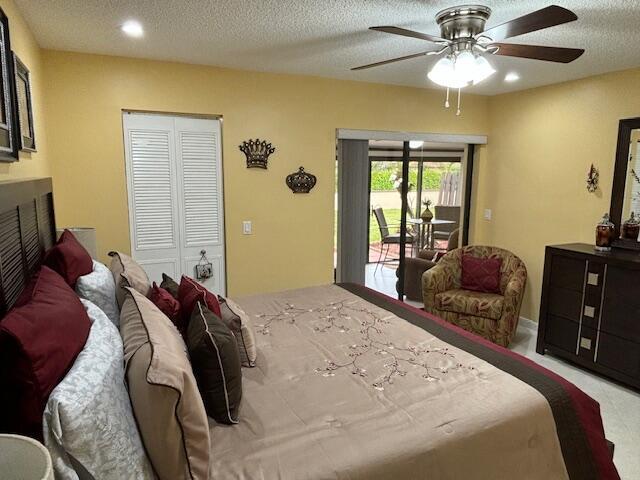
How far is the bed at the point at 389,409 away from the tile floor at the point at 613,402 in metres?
0.70

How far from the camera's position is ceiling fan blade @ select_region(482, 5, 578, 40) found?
1.68 m

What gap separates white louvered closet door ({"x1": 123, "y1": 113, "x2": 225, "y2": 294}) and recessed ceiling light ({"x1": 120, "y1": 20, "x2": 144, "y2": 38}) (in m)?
0.79

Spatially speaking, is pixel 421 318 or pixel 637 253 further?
pixel 637 253

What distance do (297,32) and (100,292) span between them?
6.14ft

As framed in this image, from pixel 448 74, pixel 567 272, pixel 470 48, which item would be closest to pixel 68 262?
pixel 448 74

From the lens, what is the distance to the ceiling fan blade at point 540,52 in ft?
6.93

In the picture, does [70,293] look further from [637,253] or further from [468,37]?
[637,253]

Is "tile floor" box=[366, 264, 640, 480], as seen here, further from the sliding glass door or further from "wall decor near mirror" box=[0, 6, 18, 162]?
"wall decor near mirror" box=[0, 6, 18, 162]

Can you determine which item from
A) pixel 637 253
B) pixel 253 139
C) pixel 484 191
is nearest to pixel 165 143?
pixel 253 139

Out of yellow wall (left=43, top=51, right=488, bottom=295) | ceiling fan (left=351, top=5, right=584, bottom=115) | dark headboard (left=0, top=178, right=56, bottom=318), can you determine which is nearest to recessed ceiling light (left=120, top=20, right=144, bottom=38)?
yellow wall (left=43, top=51, right=488, bottom=295)

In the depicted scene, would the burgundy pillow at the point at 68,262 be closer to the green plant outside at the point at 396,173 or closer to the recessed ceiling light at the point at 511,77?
the green plant outside at the point at 396,173

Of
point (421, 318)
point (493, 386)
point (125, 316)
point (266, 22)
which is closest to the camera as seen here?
point (125, 316)

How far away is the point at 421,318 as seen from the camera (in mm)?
2621

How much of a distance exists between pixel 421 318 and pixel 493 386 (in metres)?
0.85
